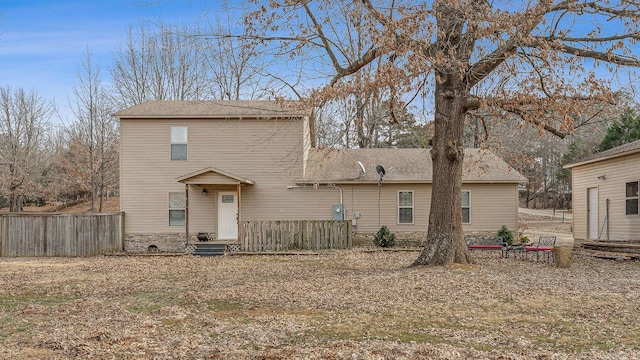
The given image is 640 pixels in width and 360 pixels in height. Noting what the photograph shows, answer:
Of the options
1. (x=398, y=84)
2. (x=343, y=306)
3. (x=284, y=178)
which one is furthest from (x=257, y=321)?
(x=284, y=178)

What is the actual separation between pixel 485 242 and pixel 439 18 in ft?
37.3

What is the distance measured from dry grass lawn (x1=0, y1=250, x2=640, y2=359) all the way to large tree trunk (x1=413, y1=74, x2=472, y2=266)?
2.11ft

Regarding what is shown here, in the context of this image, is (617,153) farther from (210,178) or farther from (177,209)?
(177,209)

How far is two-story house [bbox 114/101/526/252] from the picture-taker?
20.4m

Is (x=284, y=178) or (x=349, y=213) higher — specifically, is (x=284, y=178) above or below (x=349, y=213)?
above

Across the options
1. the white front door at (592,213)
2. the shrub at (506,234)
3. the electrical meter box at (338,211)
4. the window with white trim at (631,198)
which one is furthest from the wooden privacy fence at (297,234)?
the window with white trim at (631,198)

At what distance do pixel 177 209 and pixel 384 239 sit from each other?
760 cm

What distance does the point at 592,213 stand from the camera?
19.9 meters

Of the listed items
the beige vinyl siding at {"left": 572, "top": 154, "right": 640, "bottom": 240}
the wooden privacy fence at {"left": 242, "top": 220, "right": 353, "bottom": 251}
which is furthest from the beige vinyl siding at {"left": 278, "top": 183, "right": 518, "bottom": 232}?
the beige vinyl siding at {"left": 572, "top": 154, "right": 640, "bottom": 240}

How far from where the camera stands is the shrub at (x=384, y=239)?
20.2 meters

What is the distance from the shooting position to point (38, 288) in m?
11.0

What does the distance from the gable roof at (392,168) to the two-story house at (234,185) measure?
75 mm

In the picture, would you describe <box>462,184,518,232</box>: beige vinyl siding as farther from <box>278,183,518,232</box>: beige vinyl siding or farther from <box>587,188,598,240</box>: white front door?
→ <box>587,188,598,240</box>: white front door

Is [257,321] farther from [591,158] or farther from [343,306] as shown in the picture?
[591,158]
